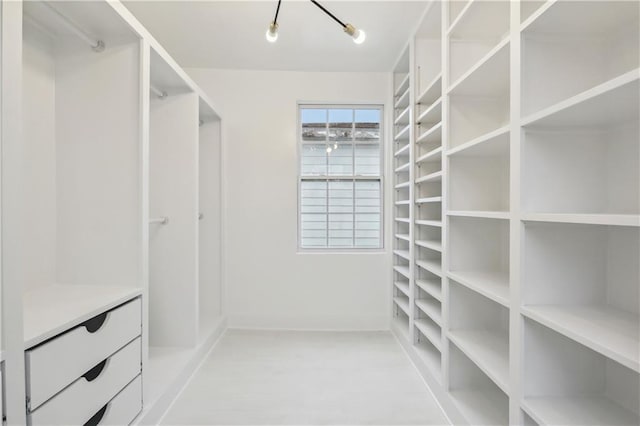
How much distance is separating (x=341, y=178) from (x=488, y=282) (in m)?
2.03

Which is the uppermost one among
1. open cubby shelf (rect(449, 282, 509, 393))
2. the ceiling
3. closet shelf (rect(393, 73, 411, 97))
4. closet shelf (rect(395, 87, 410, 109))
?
the ceiling

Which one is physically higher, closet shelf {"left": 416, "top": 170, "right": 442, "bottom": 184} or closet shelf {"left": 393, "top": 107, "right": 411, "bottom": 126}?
closet shelf {"left": 393, "top": 107, "right": 411, "bottom": 126}

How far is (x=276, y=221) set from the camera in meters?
3.29

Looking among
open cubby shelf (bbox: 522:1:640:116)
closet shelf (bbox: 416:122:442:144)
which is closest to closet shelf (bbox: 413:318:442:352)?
closet shelf (bbox: 416:122:442:144)

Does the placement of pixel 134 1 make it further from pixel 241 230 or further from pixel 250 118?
pixel 241 230

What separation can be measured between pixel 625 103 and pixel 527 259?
559 millimetres

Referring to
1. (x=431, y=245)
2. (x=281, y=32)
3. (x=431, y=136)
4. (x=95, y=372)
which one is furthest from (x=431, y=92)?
(x=95, y=372)

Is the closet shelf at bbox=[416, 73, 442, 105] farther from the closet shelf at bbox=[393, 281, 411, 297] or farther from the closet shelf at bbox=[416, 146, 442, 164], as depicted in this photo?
the closet shelf at bbox=[393, 281, 411, 297]

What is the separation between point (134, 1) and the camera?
221cm

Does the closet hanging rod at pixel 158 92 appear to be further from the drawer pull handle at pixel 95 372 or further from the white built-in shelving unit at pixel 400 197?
the white built-in shelving unit at pixel 400 197

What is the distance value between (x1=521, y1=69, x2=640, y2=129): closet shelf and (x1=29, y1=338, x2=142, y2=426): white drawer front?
6.24 ft

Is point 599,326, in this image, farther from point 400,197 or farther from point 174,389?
point 400,197

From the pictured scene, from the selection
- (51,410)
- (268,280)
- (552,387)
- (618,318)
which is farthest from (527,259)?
(268,280)

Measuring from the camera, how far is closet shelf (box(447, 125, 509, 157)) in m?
1.35
